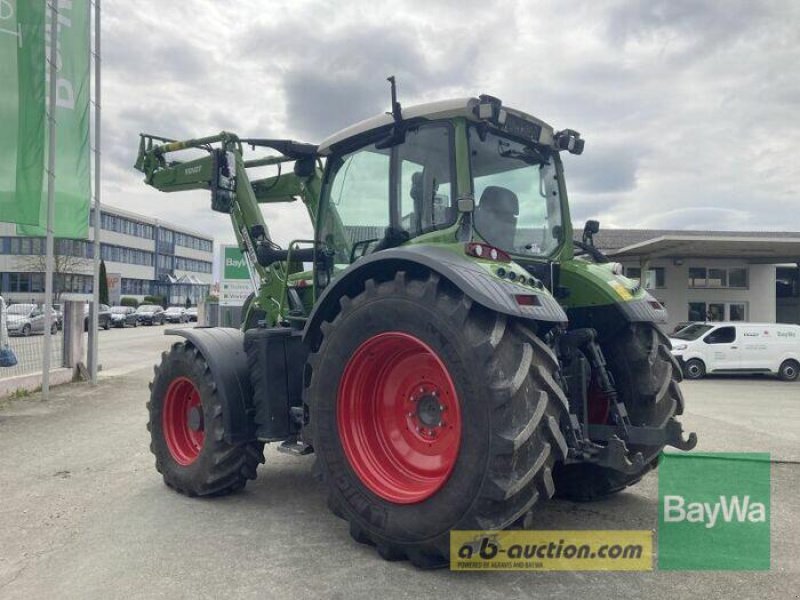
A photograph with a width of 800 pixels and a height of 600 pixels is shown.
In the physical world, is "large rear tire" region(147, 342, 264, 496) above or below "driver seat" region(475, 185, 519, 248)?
below

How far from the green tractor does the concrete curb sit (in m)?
6.25

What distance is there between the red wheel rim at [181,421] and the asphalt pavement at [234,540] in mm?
339

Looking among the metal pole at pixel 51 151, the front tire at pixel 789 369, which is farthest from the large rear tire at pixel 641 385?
the front tire at pixel 789 369

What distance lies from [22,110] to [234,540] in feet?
28.0

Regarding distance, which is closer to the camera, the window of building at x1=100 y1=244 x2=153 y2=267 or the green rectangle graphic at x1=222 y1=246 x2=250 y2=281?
the green rectangle graphic at x1=222 y1=246 x2=250 y2=281

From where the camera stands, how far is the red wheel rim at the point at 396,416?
3.58m

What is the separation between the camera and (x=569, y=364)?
4059mm

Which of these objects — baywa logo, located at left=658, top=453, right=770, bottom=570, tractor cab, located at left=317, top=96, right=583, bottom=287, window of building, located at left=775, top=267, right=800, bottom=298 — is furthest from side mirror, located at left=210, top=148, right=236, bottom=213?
window of building, located at left=775, top=267, right=800, bottom=298

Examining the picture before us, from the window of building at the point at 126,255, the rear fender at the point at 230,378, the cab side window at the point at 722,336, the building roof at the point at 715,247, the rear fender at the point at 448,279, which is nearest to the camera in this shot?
the rear fender at the point at 448,279

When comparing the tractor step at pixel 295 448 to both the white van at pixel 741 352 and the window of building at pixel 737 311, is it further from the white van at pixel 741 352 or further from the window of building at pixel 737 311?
the window of building at pixel 737 311

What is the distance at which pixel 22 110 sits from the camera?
9.49m

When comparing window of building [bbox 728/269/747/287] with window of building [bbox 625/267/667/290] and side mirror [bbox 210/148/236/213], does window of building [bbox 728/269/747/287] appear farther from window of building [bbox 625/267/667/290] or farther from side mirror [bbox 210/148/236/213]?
side mirror [bbox 210/148/236/213]

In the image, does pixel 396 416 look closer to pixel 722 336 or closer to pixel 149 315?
pixel 722 336

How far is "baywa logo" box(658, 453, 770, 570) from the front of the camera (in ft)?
12.1
